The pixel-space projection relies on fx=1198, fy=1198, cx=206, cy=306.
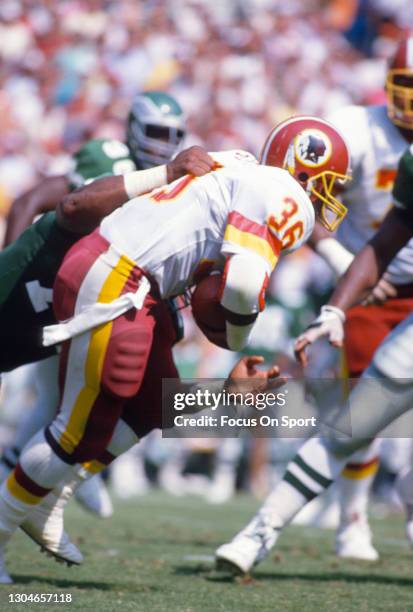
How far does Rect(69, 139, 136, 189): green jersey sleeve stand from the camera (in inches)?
200

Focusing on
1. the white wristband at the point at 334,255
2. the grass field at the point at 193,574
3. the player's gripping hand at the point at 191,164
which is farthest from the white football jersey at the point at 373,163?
the player's gripping hand at the point at 191,164

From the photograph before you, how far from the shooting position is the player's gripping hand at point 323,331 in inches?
148

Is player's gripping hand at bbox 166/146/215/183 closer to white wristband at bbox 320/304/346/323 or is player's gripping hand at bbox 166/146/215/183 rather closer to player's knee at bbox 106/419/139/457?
white wristband at bbox 320/304/346/323

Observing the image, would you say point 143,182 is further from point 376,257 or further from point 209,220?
point 376,257

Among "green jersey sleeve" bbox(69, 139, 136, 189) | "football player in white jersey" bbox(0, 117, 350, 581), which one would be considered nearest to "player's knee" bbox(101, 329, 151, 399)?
"football player in white jersey" bbox(0, 117, 350, 581)

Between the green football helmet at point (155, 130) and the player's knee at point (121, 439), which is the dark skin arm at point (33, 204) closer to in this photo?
the green football helmet at point (155, 130)

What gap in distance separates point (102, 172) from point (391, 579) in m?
2.05

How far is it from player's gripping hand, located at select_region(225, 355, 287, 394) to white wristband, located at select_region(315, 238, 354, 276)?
4.22ft

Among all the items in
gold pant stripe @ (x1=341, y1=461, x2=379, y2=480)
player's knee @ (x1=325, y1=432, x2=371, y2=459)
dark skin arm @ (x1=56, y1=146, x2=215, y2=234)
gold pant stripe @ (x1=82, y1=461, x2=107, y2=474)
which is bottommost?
gold pant stripe @ (x1=341, y1=461, x2=379, y2=480)

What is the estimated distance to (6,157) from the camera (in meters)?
10.8

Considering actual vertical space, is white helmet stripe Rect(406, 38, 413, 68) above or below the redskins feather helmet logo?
below

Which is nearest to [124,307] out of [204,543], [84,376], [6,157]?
[84,376]

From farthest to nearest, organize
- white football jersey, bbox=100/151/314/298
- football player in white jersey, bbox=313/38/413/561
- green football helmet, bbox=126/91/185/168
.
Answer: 1. green football helmet, bbox=126/91/185/168
2. football player in white jersey, bbox=313/38/413/561
3. white football jersey, bbox=100/151/314/298

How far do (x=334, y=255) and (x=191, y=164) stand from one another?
4.27 feet
